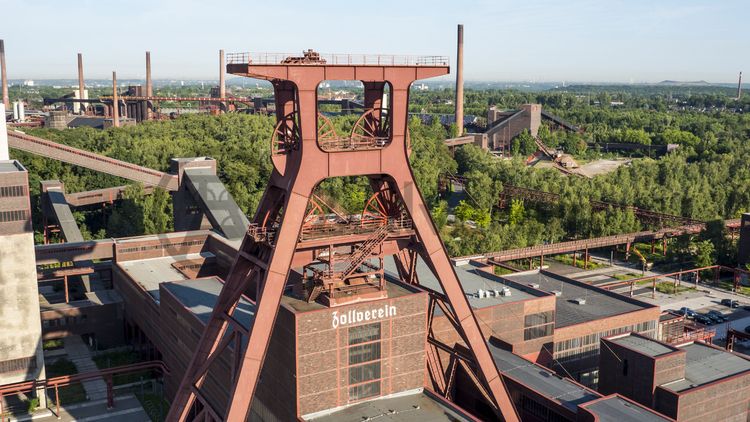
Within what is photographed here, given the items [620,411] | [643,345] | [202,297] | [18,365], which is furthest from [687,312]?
[18,365]

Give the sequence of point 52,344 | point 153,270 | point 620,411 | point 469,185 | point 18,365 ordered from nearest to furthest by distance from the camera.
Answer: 1. point 620,411
2. point 18,365
3. point 52,344
4. point 153,270
5. point 469,185

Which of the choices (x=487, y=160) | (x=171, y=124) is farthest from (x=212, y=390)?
(x=171, y=124)

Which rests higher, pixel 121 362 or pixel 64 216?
pixel 64 216

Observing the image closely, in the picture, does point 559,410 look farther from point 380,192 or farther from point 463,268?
point 463,268

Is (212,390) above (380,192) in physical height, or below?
below

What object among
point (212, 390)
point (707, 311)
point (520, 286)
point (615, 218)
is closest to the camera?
point (212, 390)

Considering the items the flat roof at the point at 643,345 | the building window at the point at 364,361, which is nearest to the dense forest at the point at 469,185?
the flat roof at the point at 643,345

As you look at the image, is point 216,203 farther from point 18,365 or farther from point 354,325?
point 354,325
